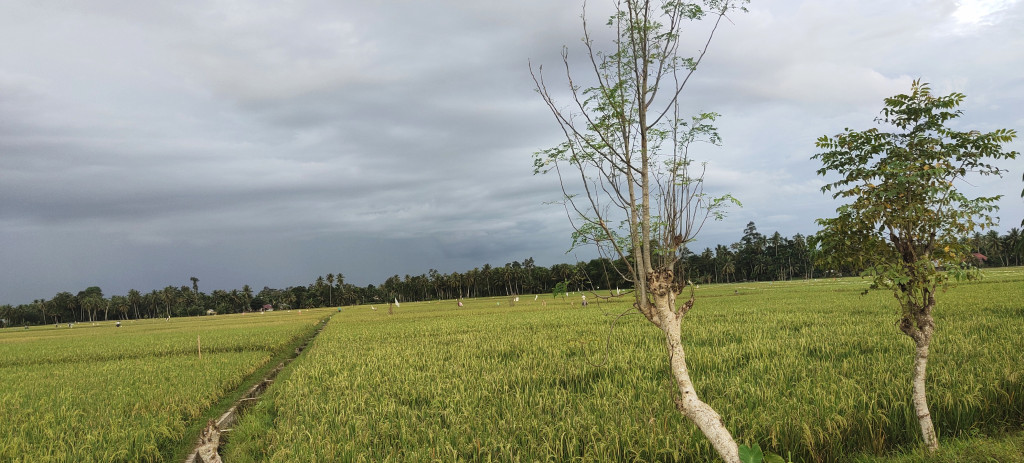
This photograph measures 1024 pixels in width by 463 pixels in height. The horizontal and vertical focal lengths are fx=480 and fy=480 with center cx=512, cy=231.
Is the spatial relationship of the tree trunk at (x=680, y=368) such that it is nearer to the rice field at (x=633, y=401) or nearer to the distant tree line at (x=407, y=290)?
the rice field at (x=633, y=401)

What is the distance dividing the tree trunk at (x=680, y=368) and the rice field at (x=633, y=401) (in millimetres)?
585

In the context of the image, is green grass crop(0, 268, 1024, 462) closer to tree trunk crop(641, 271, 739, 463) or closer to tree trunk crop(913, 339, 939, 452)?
tree trunk crop(913, 339, 939, 452)

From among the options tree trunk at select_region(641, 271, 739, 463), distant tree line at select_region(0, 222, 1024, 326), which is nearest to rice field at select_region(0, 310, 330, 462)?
tree trunk at select_region(641, 271, 739, 463)

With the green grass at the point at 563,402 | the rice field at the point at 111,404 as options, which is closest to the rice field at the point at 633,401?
the green grass at the point at 563,402

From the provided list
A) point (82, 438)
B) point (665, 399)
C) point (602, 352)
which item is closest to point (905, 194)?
point (665, 399)

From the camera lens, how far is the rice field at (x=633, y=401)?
277 inches

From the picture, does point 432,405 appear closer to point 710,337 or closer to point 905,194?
point 905,194

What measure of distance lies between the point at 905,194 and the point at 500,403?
7519 mm

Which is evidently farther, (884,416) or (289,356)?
(289,356)

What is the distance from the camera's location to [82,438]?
9.45 metres

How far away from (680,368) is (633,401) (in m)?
4.39

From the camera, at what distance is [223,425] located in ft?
37.9

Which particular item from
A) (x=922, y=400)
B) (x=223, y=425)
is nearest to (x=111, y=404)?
(x=223, y=425)

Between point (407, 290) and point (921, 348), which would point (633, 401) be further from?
point (407, 290)
